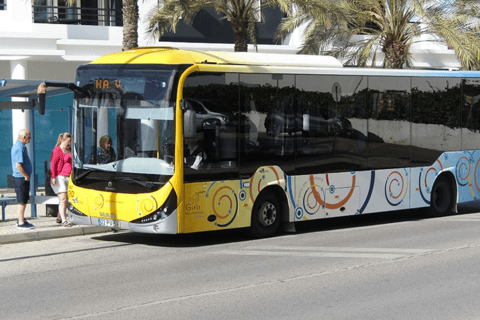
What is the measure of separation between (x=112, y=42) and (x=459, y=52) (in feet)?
36.3

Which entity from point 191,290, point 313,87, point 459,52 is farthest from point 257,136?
point 459,52

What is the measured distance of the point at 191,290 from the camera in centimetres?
833

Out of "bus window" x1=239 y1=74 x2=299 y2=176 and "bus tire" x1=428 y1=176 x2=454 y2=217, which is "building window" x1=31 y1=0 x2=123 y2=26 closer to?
"bus window" x1=239 y1=74 x2=299 y2=176

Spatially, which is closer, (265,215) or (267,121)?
(267,121)

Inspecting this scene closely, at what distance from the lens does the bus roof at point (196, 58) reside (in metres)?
11.3

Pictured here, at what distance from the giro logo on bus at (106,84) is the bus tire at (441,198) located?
289 inches

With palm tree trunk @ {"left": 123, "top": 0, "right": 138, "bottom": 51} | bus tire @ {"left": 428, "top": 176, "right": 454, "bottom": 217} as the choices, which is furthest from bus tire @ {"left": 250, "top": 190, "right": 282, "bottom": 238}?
palm tree trunk @ {"left": 123, "top": 0, "right": 138, "bottom": 51}

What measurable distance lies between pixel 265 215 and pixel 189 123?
235 centimetres

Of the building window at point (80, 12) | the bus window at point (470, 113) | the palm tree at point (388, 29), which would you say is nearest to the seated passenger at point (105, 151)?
the bus window at point (470, 113)

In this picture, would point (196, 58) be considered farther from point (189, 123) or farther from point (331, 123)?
point (331, 123)

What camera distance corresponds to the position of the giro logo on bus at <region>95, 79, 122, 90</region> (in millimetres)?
11461

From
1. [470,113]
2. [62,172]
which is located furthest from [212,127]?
[470,113]

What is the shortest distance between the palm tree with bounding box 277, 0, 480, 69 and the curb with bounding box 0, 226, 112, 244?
36.2 feet

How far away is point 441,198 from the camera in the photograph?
612 inches
